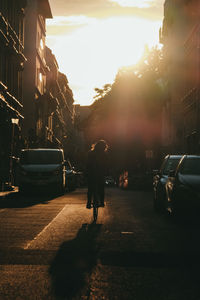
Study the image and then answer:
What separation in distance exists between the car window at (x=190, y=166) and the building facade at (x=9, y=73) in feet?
56.9

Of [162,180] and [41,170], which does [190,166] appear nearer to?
[162,180]

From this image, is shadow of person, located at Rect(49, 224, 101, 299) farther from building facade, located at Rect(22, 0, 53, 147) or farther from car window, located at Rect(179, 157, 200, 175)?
building facade, located at Rect(22, 0, 53, 147)

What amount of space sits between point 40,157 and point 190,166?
43.2 feet

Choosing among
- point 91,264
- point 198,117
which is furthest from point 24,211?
point 198,117

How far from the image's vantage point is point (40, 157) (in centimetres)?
2591

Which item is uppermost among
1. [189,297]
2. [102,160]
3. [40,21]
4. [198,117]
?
[40,21]

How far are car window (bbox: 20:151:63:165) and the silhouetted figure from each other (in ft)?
40.4

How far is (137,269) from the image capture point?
22.1 feet

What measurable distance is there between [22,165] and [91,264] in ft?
60.4

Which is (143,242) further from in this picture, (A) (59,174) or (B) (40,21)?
(B) (40,21)

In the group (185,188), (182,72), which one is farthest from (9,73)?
(185,188)

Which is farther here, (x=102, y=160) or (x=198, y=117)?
(x=198, y=117)

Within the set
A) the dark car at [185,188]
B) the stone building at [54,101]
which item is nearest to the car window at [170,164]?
the dark car at [185,188]

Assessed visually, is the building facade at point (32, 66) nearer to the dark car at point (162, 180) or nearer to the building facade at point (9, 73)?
the building facade at point (9, 73)
